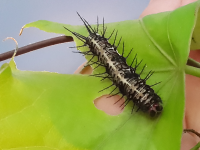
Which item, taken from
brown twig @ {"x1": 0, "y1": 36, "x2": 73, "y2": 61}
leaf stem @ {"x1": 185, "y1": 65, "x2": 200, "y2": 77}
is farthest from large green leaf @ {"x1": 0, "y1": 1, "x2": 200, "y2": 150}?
brown twig @ {"x1": 0, "y1": 36, "x2": 73, "y2": 61}

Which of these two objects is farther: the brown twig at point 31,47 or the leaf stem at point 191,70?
the brown twig at point 31,47

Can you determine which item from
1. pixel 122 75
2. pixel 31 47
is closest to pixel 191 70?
pixel 122 75

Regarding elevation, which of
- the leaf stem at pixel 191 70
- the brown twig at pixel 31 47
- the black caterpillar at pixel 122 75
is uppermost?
the brown twig at pixel 31 47

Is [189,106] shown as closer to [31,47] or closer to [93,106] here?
[93,106]

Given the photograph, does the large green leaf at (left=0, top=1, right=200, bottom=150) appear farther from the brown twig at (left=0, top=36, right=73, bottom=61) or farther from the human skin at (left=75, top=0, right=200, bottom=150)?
the brown twig at (left=0, top=36, right=73, bottom=61)

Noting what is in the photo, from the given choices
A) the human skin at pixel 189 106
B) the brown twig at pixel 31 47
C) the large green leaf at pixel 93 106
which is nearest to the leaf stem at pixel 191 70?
the large green leaf at pixel 93 106

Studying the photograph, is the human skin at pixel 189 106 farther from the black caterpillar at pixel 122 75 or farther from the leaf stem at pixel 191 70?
the leaf stem at pixel 191 70

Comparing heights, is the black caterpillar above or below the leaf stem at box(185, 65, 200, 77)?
above

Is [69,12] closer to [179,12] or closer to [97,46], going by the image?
[97,46]
